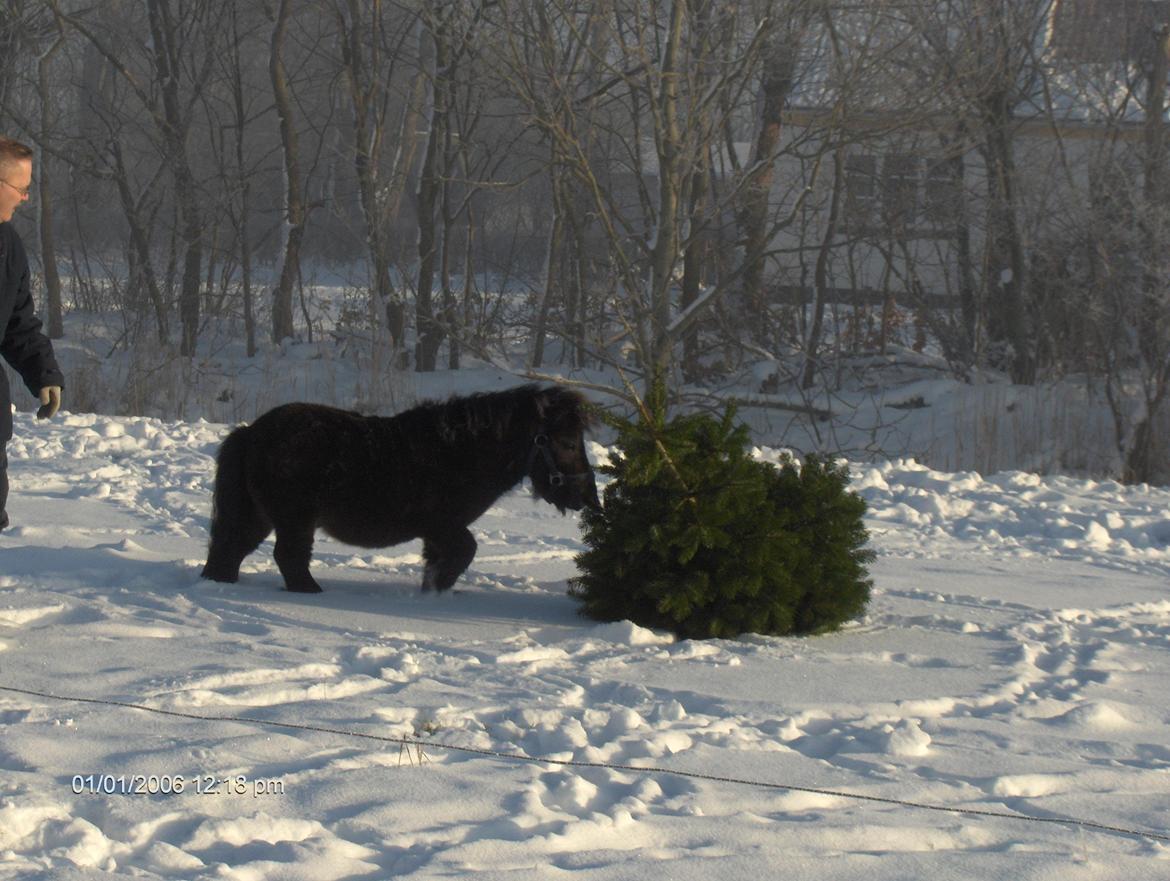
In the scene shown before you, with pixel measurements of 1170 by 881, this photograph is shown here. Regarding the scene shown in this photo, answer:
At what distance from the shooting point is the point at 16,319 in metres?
5.09

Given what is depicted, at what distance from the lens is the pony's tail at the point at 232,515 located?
6312 millimetres

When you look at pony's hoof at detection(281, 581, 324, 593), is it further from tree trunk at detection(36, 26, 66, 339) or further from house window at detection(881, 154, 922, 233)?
tree trunk at detection(36, 26, 66, 339)

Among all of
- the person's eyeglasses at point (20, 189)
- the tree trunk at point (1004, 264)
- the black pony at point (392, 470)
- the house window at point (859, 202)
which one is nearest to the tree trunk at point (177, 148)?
the house window at point (859, 202)

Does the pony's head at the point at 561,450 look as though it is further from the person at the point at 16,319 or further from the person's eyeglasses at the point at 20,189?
the person's eyeglasses at the point at 20,189

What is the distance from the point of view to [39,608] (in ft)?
18.7

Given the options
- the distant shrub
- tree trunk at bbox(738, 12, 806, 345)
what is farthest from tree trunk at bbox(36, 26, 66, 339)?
the distant shrub

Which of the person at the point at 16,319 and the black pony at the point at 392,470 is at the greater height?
the person at the point at 16,319

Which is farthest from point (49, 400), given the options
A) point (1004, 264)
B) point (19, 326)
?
point (1004, 264)

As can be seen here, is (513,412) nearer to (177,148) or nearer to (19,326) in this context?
(19,326)

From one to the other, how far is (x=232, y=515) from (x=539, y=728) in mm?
2699

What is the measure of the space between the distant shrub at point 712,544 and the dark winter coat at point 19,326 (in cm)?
252

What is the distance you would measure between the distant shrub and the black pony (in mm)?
455

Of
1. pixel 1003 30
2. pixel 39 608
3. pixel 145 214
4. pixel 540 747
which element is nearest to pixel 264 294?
pixel 145 214

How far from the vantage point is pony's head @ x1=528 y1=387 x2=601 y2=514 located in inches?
247
